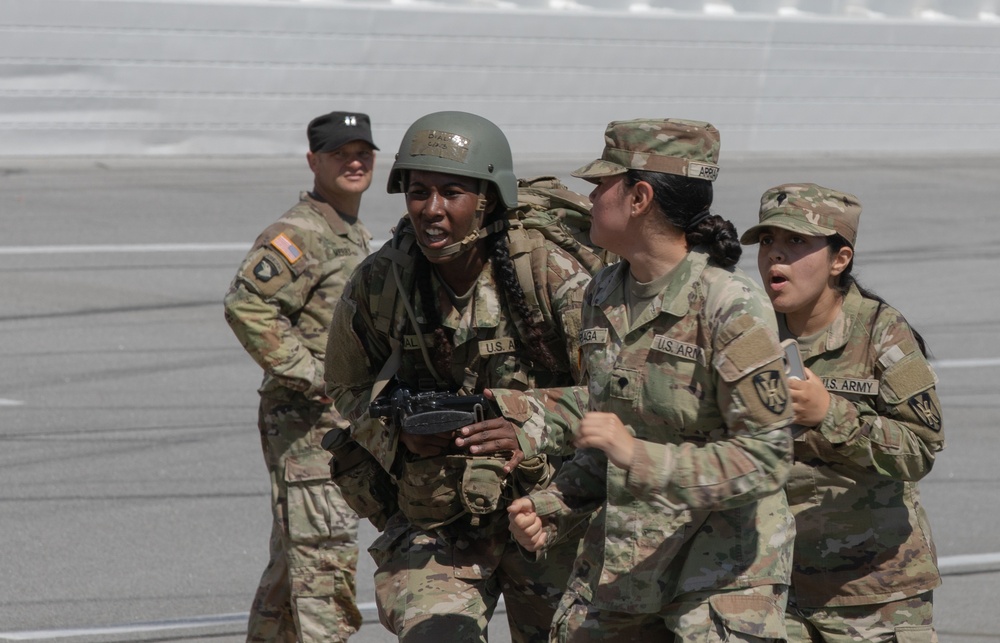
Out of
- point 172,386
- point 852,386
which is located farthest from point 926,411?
point 172,386

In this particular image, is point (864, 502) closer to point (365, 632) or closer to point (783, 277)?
point (783, 277)

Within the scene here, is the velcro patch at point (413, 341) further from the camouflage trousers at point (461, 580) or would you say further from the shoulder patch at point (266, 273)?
the shoulder patch at point (266, 273)

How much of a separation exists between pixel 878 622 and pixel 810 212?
4.24 feet

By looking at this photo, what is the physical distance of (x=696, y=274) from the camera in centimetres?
397

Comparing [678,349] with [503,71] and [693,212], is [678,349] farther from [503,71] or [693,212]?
[503,71]

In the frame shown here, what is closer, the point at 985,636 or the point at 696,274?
the point at 696,274

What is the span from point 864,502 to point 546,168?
1583 cm

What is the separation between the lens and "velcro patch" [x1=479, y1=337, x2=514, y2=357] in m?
4.68

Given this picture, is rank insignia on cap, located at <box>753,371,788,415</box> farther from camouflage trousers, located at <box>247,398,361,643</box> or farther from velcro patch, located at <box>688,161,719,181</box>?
camouflage trousers, located at <box>247,398,361,643</box>

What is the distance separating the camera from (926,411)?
444 cm

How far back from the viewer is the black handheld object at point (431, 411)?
175 inches

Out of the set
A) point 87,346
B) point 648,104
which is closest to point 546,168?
point 648,104

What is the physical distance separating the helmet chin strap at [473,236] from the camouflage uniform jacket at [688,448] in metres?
0.63

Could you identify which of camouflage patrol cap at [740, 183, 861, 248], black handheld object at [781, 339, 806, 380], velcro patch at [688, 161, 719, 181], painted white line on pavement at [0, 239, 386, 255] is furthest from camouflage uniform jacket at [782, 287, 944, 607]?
painted white line on pavement at [0, 239, 386, 255]
